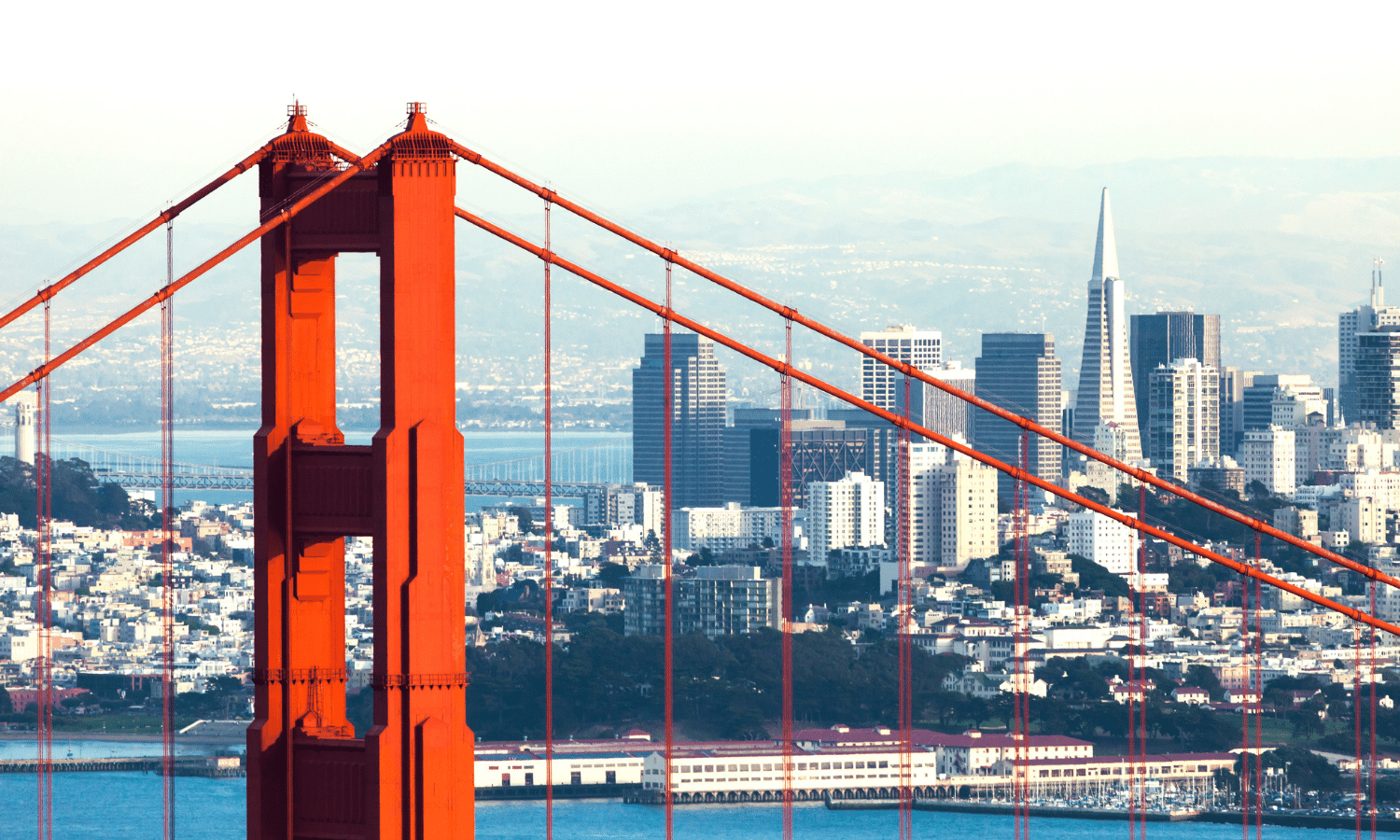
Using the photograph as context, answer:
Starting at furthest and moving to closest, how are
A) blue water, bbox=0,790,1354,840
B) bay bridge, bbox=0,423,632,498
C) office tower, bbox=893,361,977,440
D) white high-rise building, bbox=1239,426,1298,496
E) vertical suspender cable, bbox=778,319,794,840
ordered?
office tower, bbox=893,361,977,440 < white high-rise building, bbox=1239,426,1298,496 < bay bridge, bbox=0,423,632,498 < blue water, bbox=0,790,1354,840 < vertical suspender cable, bbox=778,319,794,840

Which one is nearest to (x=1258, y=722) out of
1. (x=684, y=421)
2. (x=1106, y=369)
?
(x=684, y=421)

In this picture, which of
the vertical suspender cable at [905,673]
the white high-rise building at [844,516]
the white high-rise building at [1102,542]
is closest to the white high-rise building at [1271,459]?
the white high-rise building at [844,516]

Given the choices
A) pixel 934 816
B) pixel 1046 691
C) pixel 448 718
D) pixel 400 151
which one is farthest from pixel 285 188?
pixel 1046 691

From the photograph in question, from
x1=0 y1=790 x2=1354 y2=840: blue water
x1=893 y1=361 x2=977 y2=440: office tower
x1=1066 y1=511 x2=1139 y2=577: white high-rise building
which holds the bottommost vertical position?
x1=0 y1=790 x2=1354 y2=840: blue water

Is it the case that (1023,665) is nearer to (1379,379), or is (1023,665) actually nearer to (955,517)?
(955,517)

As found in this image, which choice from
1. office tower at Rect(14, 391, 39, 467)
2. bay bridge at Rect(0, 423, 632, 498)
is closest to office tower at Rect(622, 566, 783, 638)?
bay bridge at Rect(0, 423, 632, 498)

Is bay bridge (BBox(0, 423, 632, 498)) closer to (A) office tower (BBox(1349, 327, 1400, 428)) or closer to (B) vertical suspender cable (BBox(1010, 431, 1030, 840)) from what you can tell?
(B) vertical suspender cable (BBox(1010, 431, 1030, 840))

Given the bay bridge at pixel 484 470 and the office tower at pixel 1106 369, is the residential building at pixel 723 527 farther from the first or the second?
the office tower at pixel 1106 369
